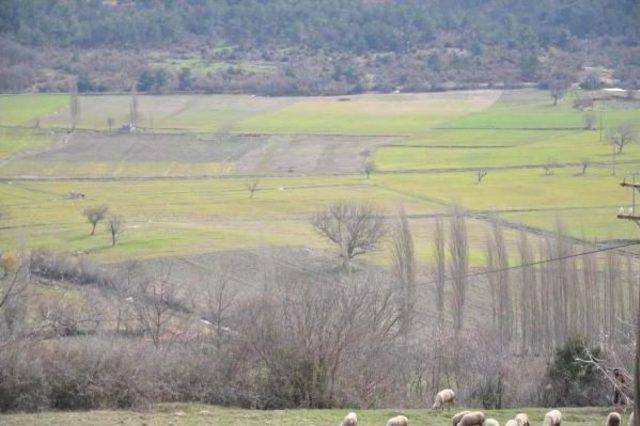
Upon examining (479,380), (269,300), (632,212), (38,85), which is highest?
(38,85)

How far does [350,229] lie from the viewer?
44.0m

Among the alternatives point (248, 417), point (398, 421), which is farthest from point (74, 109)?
point (398, 421)

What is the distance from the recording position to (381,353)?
24219mm

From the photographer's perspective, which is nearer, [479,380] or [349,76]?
[479,380]

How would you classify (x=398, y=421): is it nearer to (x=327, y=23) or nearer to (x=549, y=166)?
(x=549, y=166)

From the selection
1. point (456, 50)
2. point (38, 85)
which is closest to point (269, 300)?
point (38, 85)

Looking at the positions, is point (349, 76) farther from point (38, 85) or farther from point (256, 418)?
point (256, 418)

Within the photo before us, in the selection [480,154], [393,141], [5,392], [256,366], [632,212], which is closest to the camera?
[632,212]

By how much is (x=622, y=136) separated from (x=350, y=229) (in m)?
29.7

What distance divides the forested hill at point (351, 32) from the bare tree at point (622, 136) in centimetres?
3411

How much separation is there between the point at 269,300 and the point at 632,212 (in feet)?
39.9

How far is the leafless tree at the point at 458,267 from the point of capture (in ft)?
115

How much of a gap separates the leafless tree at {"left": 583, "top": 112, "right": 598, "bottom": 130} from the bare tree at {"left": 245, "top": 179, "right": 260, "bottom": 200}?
26.0m

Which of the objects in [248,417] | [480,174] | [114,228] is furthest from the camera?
[480,174]
